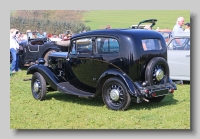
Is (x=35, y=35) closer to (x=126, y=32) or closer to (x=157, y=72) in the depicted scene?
(x=126, y=32)

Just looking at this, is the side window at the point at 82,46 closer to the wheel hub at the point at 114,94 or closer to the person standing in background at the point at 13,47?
the wheel hub at the point at 114,94

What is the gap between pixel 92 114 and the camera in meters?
7.23

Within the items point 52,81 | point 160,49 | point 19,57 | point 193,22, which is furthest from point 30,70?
point 19,57

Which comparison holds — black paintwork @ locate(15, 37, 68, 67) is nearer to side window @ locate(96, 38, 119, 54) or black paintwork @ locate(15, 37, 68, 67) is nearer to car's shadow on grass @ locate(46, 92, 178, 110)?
car's shadow on grass @ locate(46, 92, 178, 110)

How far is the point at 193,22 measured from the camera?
724 centimetres

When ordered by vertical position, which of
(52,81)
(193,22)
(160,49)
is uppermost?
(193,22)

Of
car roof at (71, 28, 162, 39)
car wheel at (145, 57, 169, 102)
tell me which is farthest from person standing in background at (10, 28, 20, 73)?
car wheel at (145, 57, 169, 102)

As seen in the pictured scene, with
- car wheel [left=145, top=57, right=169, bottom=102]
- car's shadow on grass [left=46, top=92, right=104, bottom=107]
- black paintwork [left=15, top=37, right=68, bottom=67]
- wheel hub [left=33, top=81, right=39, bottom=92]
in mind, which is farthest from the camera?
black paintwork [left=15, top=37, right=68, bottom=67]

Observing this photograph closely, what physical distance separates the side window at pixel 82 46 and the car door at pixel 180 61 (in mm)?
3440

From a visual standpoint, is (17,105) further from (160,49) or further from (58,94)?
(160,49)

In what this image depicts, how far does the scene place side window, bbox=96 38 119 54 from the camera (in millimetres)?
7368

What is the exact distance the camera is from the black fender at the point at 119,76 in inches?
274

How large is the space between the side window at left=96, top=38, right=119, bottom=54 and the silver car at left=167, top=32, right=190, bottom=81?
11.7ft

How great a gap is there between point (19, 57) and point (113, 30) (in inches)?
298
